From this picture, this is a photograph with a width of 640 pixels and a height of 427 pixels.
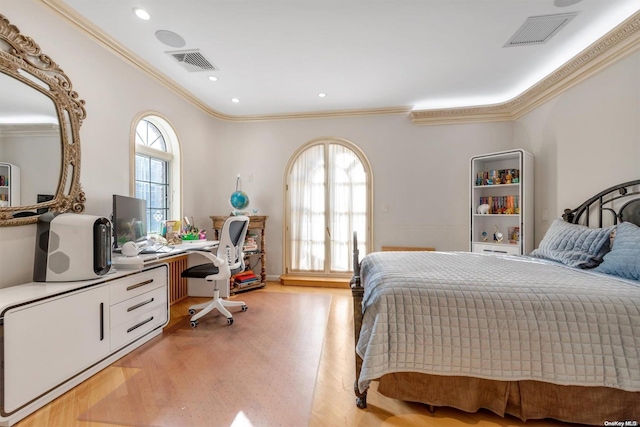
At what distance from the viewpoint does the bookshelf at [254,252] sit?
152 inches

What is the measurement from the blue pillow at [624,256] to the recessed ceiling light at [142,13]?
3857mm

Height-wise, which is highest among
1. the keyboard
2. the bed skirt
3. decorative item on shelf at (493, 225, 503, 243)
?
decorative item on shelf at (493, 225, 503, 243)

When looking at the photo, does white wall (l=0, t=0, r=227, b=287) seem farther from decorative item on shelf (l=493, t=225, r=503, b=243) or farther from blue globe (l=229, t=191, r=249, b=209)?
decorative item on shelf (l=493, t=225, r=503, b=243)

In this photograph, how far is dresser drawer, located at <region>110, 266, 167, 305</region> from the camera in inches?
78.8

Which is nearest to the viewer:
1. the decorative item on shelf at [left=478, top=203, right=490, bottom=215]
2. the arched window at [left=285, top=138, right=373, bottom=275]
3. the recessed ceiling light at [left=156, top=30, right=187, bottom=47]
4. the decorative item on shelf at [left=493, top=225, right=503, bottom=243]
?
the recessed ceiling light at [left=156, top=30, right=187, bottom=47]

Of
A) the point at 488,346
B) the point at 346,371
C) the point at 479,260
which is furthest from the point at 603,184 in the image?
the point at 346,371

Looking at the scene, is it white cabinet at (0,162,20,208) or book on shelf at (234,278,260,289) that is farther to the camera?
book on shelf at (234,278,260,289)

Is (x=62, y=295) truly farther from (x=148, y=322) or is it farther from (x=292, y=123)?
(x=292, y=123)

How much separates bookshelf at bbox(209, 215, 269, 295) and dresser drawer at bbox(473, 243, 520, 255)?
118 inches

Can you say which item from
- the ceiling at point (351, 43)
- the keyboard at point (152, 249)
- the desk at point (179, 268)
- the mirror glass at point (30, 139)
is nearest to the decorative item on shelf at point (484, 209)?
the ceiling at point (351, 43)

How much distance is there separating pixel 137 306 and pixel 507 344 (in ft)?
8.51

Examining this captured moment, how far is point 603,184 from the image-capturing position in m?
2.44

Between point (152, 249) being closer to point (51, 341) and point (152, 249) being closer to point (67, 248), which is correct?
point (67, 248)

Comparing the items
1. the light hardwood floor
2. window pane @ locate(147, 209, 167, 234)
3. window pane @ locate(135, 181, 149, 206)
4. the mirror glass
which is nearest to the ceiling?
the mirror glass
